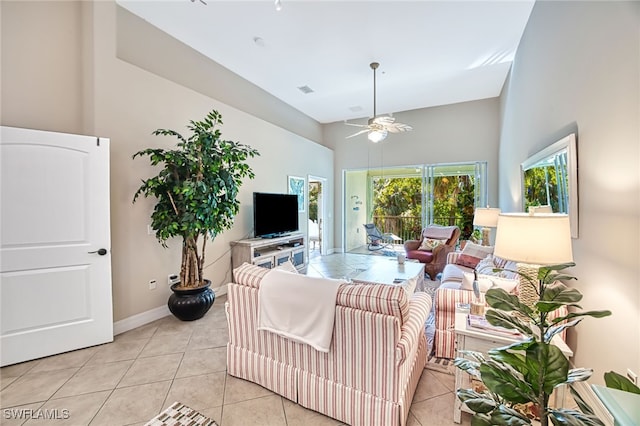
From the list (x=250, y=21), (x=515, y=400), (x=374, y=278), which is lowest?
(x=374, y=278)

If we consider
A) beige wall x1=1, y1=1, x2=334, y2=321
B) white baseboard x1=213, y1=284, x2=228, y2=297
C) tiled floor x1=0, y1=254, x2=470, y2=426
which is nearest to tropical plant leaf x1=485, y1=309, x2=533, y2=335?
tiled floor x1=0, y1=254, x2=470, y2=426

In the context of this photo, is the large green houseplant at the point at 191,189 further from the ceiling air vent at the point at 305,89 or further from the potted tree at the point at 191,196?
the ceiling air vent at the point at 305,89

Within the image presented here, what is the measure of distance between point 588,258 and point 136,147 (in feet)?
14.5

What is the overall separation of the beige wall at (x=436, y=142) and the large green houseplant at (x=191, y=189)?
15.3 ft

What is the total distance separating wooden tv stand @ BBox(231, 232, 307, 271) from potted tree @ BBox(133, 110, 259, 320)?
0.97m

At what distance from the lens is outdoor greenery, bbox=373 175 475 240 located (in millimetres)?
6493

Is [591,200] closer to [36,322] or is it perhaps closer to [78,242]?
[78,242]

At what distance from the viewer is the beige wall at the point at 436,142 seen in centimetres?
604

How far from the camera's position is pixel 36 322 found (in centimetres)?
249

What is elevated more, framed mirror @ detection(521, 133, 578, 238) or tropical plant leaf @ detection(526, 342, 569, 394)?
framed mirror @ detection(521, 133, 578, 238)

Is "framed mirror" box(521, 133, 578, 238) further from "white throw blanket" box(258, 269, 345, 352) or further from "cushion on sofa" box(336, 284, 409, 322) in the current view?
"white throw blanket" box(258, 269, 345, 352)

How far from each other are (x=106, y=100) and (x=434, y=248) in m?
5.32

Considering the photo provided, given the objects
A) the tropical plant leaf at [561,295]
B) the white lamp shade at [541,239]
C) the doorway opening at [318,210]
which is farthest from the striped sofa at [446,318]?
the doorway opening at [318,210]

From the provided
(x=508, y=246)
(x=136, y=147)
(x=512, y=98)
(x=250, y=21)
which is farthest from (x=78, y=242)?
(x=512, y=98)
